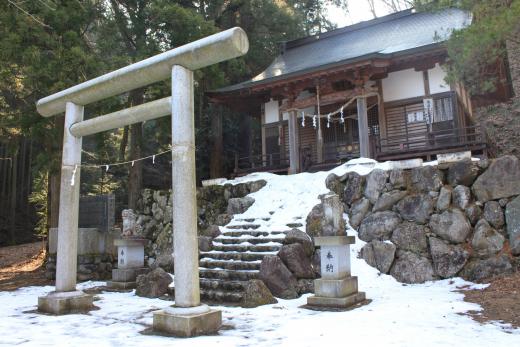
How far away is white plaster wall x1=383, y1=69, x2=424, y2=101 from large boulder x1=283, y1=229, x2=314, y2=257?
789 cm

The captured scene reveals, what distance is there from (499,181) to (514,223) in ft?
3.11

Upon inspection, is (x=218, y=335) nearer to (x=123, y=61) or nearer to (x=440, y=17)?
(x=123, y=61)

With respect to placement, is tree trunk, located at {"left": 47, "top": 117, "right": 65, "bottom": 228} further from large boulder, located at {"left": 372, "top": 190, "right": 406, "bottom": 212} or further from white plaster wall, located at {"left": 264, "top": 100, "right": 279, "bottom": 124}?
large boulder, located at {"left": 372, "top": 190, "right": 406, "bottom": 212}

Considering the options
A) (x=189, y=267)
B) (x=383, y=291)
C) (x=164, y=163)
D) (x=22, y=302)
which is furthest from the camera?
(x=164, y=163)

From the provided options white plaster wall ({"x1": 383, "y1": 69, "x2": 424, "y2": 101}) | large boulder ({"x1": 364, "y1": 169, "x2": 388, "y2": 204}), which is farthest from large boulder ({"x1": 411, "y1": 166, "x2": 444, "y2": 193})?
white plaster wall ({"x1": 383, "y1": 69, "x2": 424, "y2": 101})

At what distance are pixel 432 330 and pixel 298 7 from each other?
2096 cm

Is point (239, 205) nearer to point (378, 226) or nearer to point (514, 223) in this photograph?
point (378, 226)

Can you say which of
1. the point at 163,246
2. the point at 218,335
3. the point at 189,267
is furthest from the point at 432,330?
the point at 163,246

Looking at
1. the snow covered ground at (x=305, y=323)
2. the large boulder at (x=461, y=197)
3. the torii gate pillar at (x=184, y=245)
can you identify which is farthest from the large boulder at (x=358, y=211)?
the torii gate pillar at (x=184, y=245)

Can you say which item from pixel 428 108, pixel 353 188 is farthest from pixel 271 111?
pixel 353 188

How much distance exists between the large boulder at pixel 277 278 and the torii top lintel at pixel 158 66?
13.7 ft

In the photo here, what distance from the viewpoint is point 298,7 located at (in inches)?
909

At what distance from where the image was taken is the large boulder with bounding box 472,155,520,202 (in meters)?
8.89

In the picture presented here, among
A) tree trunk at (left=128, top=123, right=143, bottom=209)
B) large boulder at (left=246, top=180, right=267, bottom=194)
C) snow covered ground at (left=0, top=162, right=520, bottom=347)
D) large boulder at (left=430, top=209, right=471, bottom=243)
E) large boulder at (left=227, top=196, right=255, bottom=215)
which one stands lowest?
snow covered ground at (left=0, top=162, right=520, bottom=347)
